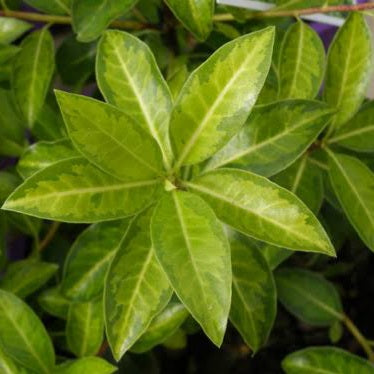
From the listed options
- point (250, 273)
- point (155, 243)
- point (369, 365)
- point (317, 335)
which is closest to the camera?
point (155, 243)

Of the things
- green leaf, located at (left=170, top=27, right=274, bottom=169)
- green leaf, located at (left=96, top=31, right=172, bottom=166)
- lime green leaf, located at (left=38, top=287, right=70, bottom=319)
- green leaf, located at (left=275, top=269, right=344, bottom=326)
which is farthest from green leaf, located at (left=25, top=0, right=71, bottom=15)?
green leaf, located at (left=275, top=269, right=344, bottom=326)

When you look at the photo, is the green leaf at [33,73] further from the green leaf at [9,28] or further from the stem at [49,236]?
the stem at [49,236]

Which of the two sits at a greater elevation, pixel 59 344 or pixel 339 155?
pixel 339 155

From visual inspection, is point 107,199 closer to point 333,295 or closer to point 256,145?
point 256,145

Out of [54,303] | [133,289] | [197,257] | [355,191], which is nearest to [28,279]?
[54,303]

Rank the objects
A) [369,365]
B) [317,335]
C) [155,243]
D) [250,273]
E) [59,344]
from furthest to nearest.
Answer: [317,335] → [59,344] → [369,365] → [250,273] → [155,243]

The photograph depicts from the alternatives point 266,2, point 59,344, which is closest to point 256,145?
point 266,2

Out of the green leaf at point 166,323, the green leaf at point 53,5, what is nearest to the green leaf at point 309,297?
the green leaf at point 166,323
